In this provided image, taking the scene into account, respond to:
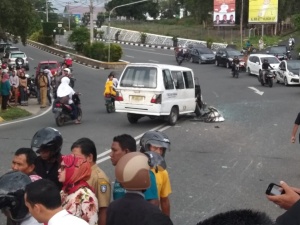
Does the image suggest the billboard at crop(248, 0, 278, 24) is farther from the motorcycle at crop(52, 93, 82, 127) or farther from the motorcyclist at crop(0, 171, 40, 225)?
the motorcyclist at crop(0, 171, 40, 225)

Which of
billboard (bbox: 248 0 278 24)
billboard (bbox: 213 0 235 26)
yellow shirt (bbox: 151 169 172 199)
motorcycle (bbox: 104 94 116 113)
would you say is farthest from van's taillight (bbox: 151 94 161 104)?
billboard (bbox: 213 0 235 26)

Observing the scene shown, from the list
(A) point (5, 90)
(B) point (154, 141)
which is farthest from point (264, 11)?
(B) point (154, 141)

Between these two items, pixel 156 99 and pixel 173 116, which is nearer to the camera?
pixel 156 99

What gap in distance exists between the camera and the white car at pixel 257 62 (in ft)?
125

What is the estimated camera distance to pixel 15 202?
455 centimetres

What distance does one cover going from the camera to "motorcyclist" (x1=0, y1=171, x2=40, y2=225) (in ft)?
14.9

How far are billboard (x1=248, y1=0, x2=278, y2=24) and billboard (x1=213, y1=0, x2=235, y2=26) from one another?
3.06 m

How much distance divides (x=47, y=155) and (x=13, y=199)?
1733mm

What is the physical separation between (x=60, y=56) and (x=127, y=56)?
615 cm

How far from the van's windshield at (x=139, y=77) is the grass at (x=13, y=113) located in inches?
194

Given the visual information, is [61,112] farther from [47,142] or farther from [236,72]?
[236,72]

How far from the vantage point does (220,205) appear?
9.65m

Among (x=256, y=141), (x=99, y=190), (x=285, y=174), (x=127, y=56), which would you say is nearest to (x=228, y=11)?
(x=127, y=56)

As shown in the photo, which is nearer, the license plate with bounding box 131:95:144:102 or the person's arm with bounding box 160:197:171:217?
the person's arm with bounding box 160:197:171:217
